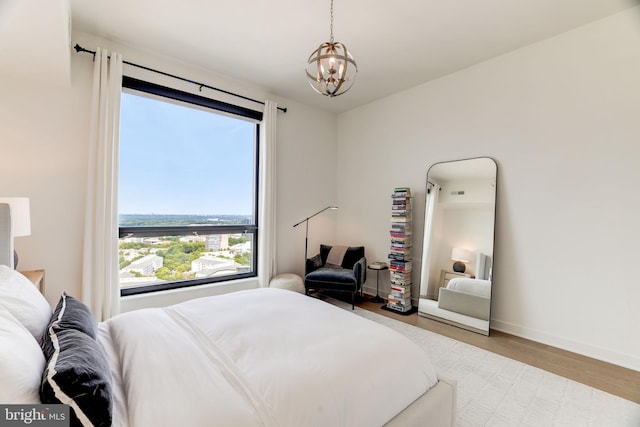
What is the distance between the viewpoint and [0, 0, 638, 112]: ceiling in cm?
226

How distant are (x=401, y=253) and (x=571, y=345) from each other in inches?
68.0

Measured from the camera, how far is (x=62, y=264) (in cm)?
258

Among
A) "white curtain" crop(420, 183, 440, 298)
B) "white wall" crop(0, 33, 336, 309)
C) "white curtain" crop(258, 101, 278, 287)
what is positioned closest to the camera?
"white wall" crop(0, 33, 336, 309)

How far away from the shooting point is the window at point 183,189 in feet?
9.88

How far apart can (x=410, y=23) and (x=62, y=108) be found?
3154 millimetres

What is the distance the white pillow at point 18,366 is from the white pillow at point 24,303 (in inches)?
7.3

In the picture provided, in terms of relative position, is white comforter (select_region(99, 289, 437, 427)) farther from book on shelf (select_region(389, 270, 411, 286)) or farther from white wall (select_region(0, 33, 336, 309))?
book on shelf (select_region(389, 270, 411, 286))

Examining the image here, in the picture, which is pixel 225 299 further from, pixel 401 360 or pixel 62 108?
pixel 62 108

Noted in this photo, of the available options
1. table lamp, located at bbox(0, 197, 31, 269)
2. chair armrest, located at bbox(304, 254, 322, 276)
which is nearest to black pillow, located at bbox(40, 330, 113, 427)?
table lamp, located at bbox(0, 197, 31, 269)

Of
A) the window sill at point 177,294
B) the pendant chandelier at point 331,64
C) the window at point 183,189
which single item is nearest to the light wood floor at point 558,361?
the window sill at point 177,294

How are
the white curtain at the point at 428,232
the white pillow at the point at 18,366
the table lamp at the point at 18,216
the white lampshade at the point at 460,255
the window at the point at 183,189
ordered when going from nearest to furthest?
the white pillow at the point at 18,366 → the table lamp at the point at 18,216 → the window at the point at 183,189 → the white lampshade at the point at 460,255 → the white curtain at the point at 428,232

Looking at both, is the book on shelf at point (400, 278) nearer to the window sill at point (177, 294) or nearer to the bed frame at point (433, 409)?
the window sill at point (177, 294)

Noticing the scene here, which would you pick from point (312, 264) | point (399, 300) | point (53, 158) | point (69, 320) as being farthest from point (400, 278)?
point (53, 158)

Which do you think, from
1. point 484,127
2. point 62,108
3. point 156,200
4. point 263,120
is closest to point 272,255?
point 156,200
